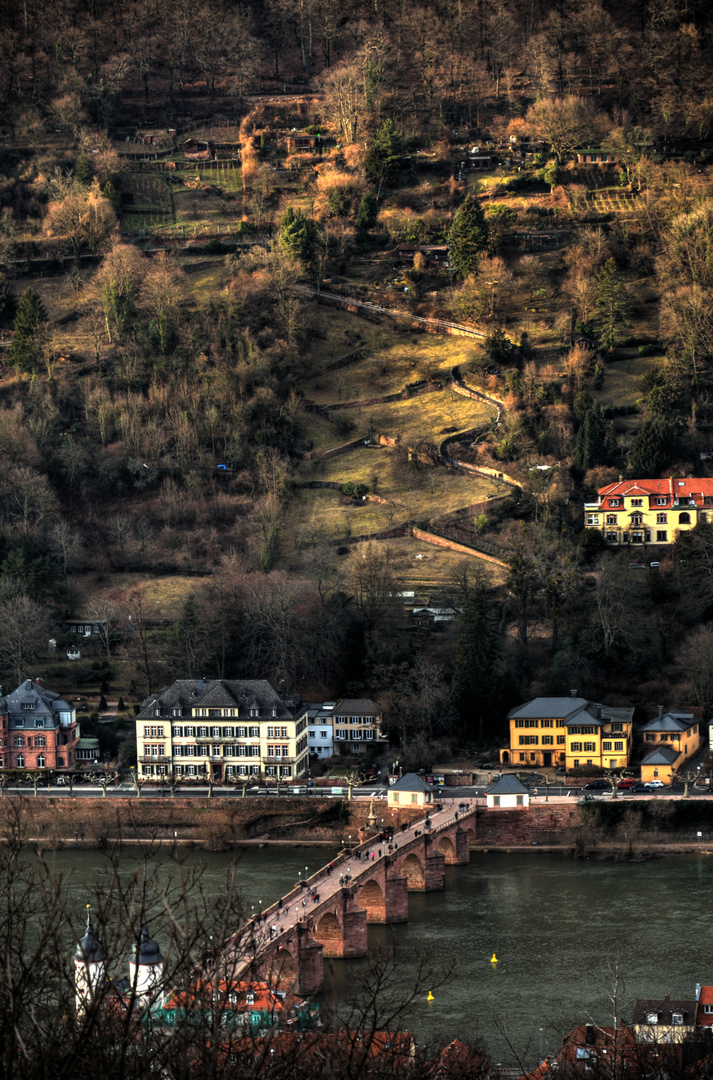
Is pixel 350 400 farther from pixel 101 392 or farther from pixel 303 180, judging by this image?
pixel 303 180

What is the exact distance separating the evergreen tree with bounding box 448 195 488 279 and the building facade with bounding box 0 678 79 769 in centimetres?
4426

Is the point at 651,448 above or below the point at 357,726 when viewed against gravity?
above

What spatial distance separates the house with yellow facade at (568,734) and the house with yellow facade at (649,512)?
14086 mm

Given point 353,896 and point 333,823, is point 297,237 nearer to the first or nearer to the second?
point 333,823

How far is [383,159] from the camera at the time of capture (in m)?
133

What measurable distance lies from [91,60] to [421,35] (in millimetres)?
26457

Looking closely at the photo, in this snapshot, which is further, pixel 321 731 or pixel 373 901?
pixel 321 731

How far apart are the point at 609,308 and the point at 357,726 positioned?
35.7 meters

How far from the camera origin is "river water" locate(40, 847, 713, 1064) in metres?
56.0

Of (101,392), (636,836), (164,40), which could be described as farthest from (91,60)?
(636,836)

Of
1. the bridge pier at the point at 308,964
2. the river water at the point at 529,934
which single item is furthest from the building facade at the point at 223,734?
the bridge pier at the point at 308,964

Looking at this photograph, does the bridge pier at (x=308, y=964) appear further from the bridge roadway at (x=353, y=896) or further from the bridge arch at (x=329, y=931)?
the bridge arch at (x=329, y=931)

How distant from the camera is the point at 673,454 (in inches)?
4006

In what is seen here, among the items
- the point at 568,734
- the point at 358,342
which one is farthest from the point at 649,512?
the point at 358,342
